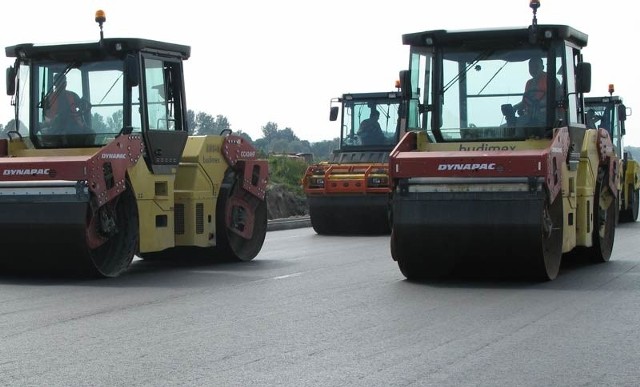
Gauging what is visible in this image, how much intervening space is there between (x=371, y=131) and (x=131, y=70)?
36.2ft

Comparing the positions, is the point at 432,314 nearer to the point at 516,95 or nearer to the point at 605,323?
the point at 605,323

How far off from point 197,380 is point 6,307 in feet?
13.8

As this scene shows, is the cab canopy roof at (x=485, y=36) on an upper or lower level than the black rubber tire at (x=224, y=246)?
upper

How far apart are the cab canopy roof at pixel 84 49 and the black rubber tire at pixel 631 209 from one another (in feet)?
53.5

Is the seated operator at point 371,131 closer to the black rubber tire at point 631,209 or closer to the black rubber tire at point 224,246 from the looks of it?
the black rubber tire at point 631,209

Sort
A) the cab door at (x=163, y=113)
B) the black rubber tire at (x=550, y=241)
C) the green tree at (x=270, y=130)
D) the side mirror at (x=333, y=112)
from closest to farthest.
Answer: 1. the black rubber tire at (x=550, y=241)
2. the cab door at (x=163, y=113)
3. the side mirror at (x=333, y=112)
4. the green tree at (x=270, y=130)

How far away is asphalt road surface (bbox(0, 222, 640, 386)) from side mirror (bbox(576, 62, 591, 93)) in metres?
2.18

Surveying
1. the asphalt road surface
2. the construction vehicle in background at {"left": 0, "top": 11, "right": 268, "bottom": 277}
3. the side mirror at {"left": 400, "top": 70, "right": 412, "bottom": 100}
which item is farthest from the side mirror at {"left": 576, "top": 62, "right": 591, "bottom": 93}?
the construction vehicle in background at {"left": 0, "top": 11, "right": 268, "bottom": 277}

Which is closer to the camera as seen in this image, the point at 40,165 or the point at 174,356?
the point at 174,356

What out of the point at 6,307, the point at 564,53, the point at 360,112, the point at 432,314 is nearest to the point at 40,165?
the point at 6,307

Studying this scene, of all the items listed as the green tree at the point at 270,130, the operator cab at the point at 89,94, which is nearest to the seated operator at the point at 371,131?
the operator cab at the point at 89,94

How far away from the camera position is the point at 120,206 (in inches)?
551

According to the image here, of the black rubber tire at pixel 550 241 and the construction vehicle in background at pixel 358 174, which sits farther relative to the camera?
the construction vehicle in background at pixel 358 174

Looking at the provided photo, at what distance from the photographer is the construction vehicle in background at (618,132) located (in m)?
27.8
